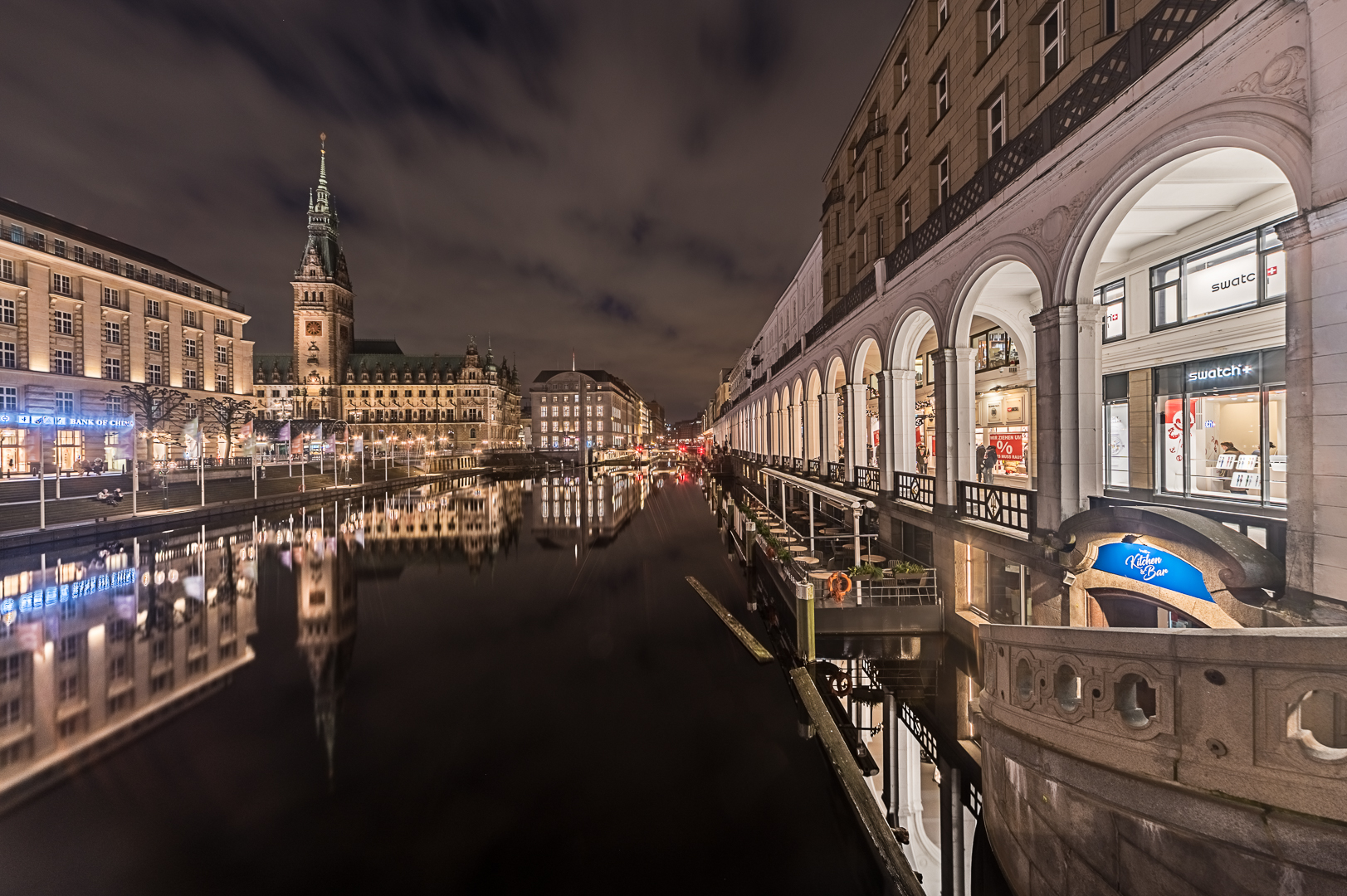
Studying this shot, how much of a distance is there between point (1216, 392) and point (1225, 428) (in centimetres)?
90

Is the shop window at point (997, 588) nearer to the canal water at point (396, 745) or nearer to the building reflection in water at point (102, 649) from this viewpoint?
the canal water at point (396, 745)

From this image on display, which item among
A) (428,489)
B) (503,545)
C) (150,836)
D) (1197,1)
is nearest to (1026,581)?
(1197,1)

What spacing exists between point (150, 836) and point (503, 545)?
23.5 m

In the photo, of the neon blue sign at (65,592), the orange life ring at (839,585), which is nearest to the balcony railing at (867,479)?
the orange life ring at (839,585)

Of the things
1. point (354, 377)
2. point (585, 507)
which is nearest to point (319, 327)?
point (354, 377)

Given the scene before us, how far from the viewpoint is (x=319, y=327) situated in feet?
414

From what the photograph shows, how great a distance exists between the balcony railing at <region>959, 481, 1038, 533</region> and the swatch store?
450cm

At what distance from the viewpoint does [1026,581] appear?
11.8 meters

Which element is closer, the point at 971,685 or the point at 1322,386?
the point at 1322,386

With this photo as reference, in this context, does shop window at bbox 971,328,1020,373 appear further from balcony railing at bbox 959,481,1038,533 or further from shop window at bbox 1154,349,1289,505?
balcony railing at bbox 959,481,1038,533

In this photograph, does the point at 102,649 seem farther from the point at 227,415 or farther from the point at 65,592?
the point at 227,415

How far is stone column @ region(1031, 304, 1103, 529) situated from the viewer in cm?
1001

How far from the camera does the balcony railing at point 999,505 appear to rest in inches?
425

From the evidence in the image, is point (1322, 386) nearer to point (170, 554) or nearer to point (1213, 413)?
point (1213, 413)
